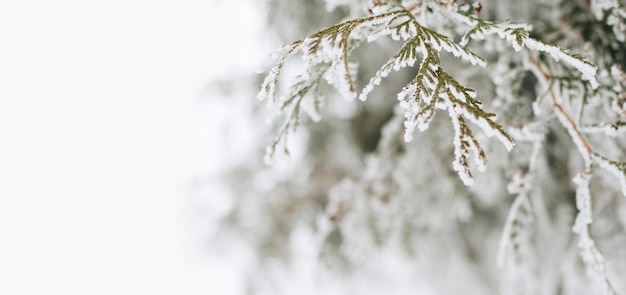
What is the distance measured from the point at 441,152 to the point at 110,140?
898 cm

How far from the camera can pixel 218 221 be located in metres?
3.54

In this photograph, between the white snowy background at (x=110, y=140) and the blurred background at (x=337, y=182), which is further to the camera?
the white snowy background at (x=110, y=140)

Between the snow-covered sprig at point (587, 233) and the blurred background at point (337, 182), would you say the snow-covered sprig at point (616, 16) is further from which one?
the snow-covered sprig at point (587, 233)

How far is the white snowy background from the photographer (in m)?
3.76

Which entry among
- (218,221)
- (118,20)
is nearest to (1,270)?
(118,20)

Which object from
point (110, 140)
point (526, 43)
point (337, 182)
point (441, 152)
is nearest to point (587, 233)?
point (526, 43)

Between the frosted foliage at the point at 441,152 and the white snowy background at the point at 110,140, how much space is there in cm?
59

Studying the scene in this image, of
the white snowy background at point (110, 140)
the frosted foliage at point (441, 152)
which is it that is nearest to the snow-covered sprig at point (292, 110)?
the frosted foliage at point (441, 152)

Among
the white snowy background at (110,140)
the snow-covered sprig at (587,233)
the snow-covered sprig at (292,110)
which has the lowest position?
the snow-covered sprig at (587,233)

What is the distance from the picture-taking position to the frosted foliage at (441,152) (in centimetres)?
116

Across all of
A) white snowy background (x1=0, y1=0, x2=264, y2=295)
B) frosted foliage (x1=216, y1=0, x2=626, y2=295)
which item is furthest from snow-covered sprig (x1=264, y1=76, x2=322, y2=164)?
white snowy background (x1=0, y1=0, x2=264, y2=295)

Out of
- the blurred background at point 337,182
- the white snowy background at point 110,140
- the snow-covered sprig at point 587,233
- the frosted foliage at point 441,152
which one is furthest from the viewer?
the white snowy background at point 110,140

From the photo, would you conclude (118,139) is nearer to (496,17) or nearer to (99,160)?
(99,160)

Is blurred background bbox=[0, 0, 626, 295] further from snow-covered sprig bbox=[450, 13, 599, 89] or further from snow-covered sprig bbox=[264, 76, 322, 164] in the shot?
snow-covered sprig bbox=[450, 13, 599, 89]
